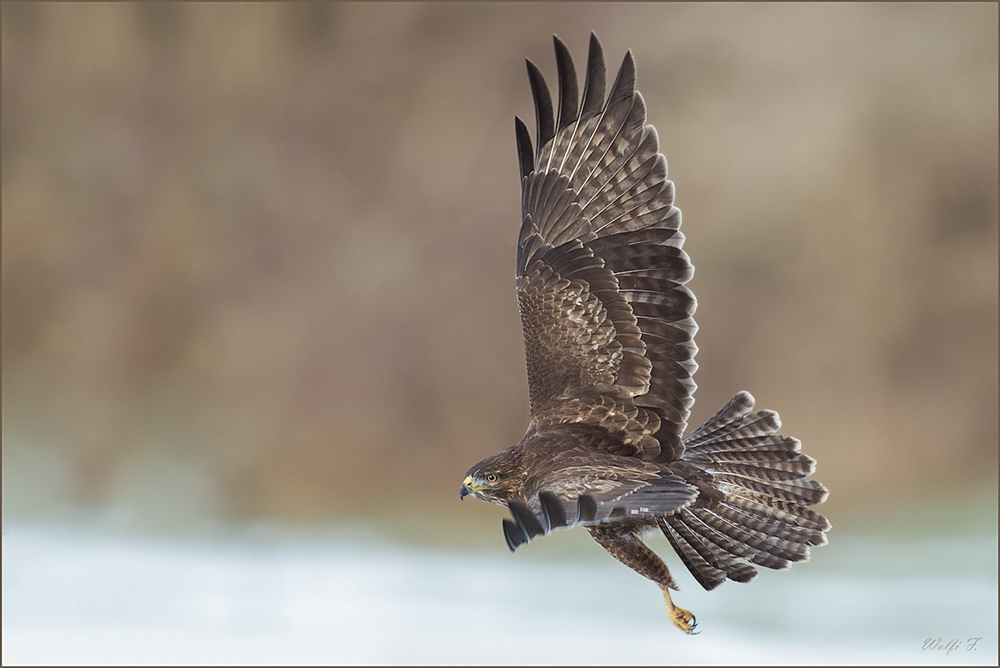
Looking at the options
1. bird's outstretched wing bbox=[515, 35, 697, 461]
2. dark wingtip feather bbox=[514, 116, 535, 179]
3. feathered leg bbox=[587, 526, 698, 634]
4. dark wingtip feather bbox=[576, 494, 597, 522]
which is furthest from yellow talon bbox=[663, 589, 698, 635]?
dark wingtip feather bbox=[514, 116, 535, 179]

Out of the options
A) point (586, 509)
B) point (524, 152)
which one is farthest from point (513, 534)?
point (524, 152)

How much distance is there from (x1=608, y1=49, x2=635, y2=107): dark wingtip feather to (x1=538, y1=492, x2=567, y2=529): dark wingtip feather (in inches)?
33.9

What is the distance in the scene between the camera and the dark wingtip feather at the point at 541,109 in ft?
5.19

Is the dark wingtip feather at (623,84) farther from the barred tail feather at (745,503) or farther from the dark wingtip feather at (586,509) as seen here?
the dark wingtip feather at (586,509)

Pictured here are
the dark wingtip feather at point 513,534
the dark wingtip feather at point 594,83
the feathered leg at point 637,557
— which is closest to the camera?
the dark wingtip feather at point 513,534

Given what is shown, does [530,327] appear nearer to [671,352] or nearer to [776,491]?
[671,352]

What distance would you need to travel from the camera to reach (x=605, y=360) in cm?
166

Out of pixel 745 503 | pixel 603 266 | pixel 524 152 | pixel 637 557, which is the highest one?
pixel 524 152

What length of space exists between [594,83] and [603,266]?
0.35 meters

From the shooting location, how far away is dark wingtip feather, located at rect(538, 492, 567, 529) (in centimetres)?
102

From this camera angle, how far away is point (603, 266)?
1.69 m

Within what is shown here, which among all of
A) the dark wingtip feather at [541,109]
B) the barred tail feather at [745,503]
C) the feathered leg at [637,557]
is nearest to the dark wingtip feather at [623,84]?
the dark wingtip feather at [541,109]

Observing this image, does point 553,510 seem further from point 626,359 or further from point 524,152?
point 524,152

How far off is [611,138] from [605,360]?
0.43m
